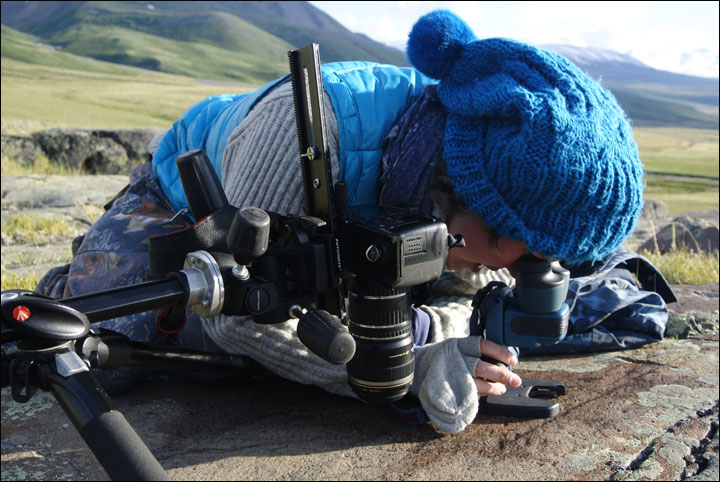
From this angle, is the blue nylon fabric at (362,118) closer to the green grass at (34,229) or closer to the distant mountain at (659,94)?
the green grass at (34,229)

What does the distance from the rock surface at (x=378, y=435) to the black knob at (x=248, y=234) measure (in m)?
0.76

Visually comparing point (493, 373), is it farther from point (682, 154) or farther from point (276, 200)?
point (682, 154)

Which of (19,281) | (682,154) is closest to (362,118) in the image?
(19,281)

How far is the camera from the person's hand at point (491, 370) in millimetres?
1935

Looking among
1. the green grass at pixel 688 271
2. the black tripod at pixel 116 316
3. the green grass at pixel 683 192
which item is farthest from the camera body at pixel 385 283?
the green grass at pixel 683 192

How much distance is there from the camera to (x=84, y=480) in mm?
1708

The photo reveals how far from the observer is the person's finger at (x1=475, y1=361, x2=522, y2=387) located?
193cm

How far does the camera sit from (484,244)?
207 centimetres

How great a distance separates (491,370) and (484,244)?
0.41m

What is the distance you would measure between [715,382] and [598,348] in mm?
458

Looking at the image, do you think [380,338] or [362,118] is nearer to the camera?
[380,338]

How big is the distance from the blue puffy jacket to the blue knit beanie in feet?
0.86

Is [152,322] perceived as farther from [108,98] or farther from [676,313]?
[108,98]

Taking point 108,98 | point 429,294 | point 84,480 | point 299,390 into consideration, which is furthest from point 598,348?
Answer: point 108,98
